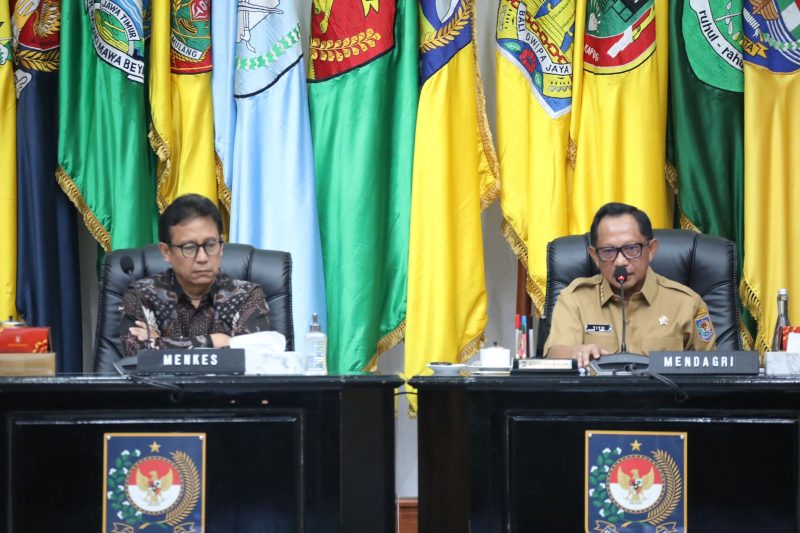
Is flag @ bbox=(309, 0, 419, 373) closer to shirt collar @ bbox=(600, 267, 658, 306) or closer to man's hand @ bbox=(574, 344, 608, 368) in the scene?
shirt collar @ bbox=(600, 267, 658, 306)

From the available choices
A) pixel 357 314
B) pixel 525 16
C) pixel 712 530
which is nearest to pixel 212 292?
pixel 357 314

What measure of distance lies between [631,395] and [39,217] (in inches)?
110

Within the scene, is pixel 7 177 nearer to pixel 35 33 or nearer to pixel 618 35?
pixel 35 33

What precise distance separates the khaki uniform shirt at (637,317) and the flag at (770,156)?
1.01 meters

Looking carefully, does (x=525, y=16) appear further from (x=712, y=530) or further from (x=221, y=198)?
(x=712, y=530)

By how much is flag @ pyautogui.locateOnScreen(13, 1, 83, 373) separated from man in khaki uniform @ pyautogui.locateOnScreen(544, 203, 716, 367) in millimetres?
2099

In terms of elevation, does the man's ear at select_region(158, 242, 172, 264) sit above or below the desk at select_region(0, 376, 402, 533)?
above

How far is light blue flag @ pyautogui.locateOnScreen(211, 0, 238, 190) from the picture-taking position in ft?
13.9

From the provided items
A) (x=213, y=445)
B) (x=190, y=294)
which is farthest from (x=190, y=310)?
(x=213, y=445)

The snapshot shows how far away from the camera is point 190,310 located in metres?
3.10

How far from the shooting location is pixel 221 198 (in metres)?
4.26

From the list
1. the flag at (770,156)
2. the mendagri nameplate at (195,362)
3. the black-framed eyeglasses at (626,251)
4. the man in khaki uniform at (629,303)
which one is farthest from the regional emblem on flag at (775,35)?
the mendagri nameplate at (195,362)

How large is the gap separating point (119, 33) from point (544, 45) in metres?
1.69

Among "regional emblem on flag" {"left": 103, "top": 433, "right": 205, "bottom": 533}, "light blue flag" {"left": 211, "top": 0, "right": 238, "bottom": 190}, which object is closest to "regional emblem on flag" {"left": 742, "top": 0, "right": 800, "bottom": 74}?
"light blue flag" {"left": 211, "top": 0, "right": 238, "bottom": 190}
